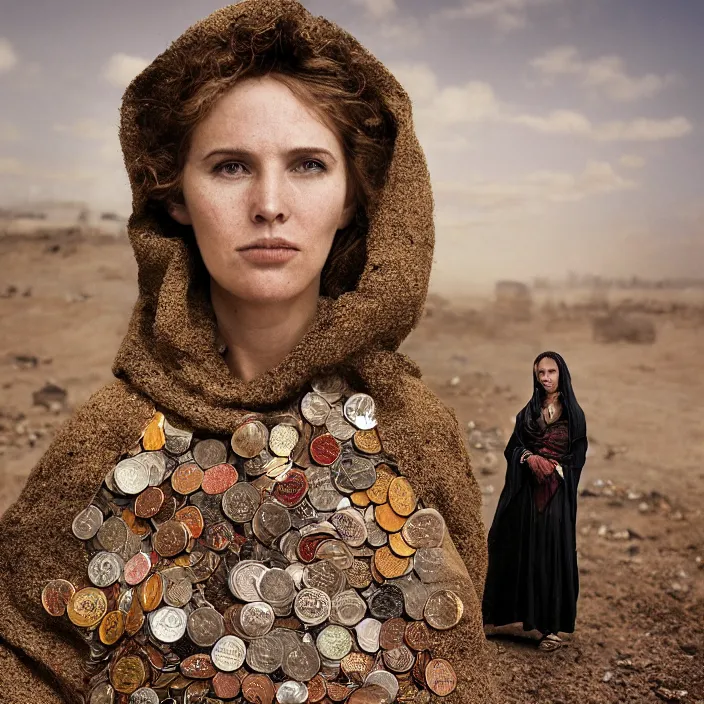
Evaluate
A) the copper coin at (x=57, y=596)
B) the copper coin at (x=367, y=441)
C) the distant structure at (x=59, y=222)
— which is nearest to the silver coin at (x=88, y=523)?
the copper coin at (x=57, y=596)

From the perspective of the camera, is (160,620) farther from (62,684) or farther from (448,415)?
(448,415)

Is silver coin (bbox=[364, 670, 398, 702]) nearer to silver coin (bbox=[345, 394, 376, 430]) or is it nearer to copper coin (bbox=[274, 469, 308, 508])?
copper coin (bbox=[274, 469, 308, 508])

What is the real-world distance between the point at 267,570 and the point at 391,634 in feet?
0.87

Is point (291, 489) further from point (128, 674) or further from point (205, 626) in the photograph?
point (128, 674)

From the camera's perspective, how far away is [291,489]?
171 centimetres

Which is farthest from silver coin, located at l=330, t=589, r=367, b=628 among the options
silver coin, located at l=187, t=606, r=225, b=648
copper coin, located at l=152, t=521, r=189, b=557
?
copper coin, located at l=152, t=521, r=189, b=557

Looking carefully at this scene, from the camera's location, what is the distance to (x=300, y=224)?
5.73 ft

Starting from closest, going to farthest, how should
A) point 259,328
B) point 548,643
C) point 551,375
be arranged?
point 259,328
point 551,375
point 548,643

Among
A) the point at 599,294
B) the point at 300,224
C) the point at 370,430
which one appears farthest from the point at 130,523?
the point at 599,294

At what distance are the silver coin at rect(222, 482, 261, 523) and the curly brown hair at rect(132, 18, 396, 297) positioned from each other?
0.55 m

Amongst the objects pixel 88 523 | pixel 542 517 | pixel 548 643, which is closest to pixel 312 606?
pixel 88 523

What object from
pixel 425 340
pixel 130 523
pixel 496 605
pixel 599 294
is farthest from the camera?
pixel 425 340

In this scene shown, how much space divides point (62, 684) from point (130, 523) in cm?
38

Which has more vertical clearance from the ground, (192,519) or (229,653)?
(192,519)
